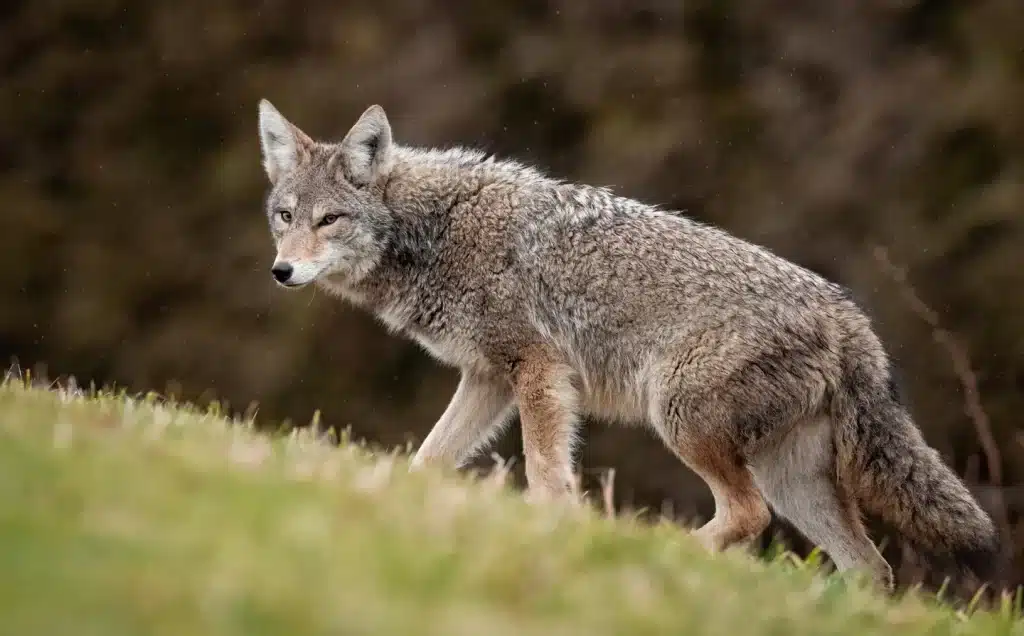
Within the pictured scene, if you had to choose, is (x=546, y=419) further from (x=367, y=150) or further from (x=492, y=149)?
(x=492, y=149)

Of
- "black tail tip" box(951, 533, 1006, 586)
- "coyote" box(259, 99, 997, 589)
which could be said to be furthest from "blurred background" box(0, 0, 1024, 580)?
"black tail tip" box(951, 533, 1006, 586)

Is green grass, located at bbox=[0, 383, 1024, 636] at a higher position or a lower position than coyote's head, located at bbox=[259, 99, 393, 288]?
lower

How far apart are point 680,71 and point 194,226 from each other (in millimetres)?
7244

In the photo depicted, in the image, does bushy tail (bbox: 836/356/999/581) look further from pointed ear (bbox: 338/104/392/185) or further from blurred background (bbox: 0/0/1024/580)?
blurred background (bbox: 0/0/1024/580)

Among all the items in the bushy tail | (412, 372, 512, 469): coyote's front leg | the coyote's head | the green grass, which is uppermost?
the coyote's head

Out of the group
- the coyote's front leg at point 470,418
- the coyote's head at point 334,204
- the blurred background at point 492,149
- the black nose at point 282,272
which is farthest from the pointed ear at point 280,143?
the blurred background at point 492,149

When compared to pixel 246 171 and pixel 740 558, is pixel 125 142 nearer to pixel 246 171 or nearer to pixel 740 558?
pixel 246 171

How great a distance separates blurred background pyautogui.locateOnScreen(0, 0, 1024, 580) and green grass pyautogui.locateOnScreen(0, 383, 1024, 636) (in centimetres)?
940

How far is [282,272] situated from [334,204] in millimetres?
563

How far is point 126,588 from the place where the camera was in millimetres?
2873

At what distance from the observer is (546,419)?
655 cm

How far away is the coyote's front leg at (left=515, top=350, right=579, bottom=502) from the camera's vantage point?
21.5 feet

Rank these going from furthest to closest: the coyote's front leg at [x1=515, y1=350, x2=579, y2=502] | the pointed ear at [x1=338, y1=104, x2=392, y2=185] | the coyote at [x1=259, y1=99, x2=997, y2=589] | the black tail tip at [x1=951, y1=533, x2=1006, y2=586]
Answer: the pointed ear at [x1=338, y1=104, x2=392, y2=185], the coyote's front leg at [x1=515, y1=350, x2=579, y2=502], the coyote at [x1=259, y1=99, x2=997, y2=589], the black tail tip at [x1=951, y1=533, x2=1006, y2=586]

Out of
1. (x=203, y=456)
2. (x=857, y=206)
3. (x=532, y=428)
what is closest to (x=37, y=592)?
(x=203, y=456)
